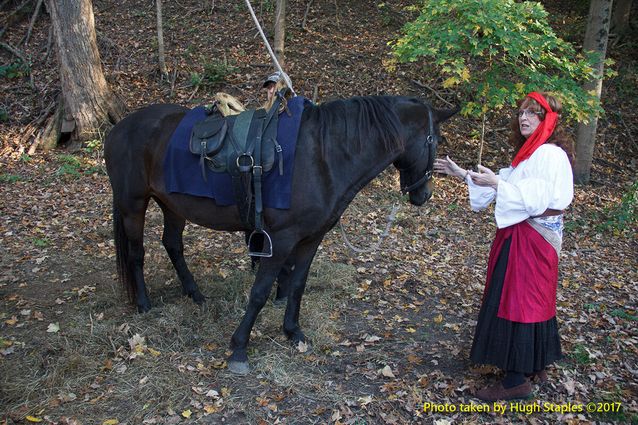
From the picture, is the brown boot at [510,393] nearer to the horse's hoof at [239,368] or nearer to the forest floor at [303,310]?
the forest floor at [303,310]

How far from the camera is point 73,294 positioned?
461 cm

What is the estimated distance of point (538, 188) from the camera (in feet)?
9.68

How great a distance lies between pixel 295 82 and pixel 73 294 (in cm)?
680

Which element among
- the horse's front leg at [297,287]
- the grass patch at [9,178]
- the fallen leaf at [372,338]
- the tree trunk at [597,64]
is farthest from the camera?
the tree trunk at [597,64]

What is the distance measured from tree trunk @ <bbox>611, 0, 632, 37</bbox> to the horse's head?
11.2 m

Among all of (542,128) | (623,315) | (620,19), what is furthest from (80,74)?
(620,19)

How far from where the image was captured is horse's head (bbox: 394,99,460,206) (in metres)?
3.48

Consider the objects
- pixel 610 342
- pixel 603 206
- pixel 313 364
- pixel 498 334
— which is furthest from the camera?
pixel 603 206

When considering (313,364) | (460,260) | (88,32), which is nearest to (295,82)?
(88,32)

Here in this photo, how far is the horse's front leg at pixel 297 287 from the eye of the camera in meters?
3.79

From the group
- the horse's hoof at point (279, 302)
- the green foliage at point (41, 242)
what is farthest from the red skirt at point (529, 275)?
the green foliage at point (41, 242)

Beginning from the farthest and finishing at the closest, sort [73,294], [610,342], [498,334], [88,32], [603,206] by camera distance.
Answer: [88,32] → [603,206] → [73,294] → [610,342] → [498,334]

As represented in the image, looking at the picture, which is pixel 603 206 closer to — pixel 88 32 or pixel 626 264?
pixel 626 264

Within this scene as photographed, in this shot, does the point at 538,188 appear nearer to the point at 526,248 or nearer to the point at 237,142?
the point at 526,248
